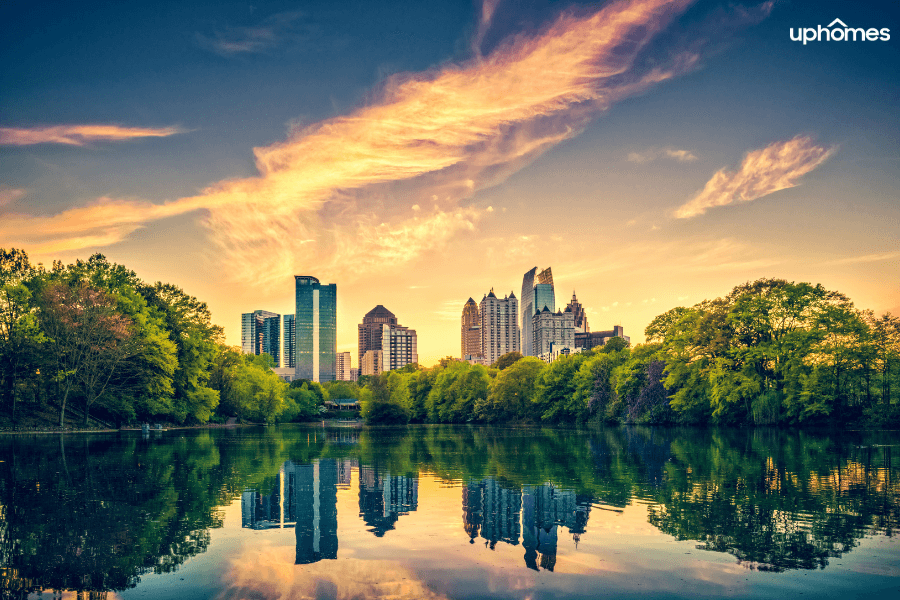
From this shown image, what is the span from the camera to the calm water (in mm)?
9938

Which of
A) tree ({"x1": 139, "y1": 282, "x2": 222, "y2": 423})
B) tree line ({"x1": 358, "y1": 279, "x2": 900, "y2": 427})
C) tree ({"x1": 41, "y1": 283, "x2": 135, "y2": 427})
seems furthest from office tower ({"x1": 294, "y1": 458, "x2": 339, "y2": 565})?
tree ({"x1": 139, "y1": 282, "x2": 222, "y2": 423})

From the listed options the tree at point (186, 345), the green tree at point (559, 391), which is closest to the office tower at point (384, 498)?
the tree at point (186, 345)

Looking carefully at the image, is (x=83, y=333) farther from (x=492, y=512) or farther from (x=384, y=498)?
(x=492, y=512)

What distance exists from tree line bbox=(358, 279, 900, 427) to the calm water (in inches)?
1565

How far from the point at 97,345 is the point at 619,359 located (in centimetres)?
6363

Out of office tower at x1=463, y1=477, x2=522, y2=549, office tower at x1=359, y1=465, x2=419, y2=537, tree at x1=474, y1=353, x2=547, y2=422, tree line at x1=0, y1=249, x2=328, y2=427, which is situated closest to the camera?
office tower at x1=463, y1=477, x2=522, y2=549

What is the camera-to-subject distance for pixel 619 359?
91.4 metres

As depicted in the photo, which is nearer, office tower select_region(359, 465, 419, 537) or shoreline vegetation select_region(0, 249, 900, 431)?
office tower select_region(359, 465, 419, 537)

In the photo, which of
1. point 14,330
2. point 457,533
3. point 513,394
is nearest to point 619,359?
point 513,394

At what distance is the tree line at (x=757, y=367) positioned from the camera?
2367 inches

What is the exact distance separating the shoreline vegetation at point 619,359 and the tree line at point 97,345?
14cm

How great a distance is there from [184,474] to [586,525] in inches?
669

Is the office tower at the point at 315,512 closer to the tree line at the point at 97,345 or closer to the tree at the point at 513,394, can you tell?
the tree line at the point at 97,345

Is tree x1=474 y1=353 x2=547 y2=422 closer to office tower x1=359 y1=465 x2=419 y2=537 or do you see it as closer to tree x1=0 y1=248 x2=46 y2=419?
tree x1=0 y1=248 x2=46 y2=419
